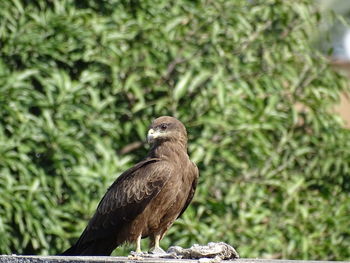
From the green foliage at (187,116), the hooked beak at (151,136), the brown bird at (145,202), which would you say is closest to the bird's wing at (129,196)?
the brown bird at (145,202)

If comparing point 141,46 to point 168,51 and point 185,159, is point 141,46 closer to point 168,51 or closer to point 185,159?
point 168,51

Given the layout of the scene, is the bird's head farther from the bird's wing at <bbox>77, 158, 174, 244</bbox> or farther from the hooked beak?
the bird's wing at <bbox>77, 158, 174, 244</bbox>

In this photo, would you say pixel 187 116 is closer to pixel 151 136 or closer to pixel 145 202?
pixel 151 136

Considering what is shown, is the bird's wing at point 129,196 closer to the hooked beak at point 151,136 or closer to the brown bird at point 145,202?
the brown bird at point 145,202

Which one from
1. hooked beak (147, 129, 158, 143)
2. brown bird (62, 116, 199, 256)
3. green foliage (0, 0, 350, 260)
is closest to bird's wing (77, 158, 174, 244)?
brown bird (62, 116, 199, 256)

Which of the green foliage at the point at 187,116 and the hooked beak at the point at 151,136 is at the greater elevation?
the hooked beak at the point at 151,136

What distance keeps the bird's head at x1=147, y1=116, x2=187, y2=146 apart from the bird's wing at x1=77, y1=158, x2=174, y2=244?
0.20 m

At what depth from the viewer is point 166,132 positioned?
21.2 ft

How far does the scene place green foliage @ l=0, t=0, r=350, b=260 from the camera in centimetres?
735

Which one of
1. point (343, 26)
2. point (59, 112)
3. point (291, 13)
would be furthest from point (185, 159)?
point (343, 26)

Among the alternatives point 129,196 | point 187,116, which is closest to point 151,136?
point 129,196

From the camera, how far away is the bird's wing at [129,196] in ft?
20.0

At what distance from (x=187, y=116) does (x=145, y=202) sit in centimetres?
198

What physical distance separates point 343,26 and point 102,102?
292 cm
